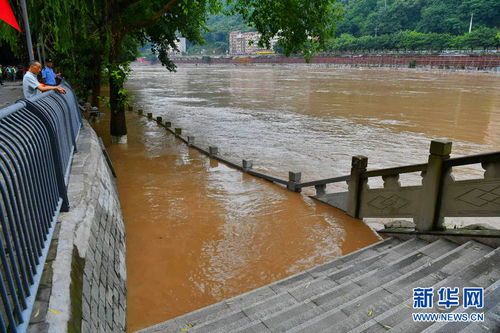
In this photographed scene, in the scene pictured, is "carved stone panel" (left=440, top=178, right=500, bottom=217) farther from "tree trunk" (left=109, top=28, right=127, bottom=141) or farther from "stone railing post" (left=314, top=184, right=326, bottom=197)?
"tree trunk" (left=109, top=28, right=127, bottom=141)

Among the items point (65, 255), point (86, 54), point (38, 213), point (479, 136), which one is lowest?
point (479, 136)

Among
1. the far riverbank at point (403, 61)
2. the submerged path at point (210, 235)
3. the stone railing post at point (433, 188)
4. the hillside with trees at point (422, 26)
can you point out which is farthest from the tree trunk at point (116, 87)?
the hillside with trees at point (422, 26)

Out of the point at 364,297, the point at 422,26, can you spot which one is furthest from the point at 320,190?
the point at 422,26

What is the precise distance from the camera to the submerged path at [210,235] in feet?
18.4

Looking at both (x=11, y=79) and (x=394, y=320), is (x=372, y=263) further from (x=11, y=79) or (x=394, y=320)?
(x=11, y=79)

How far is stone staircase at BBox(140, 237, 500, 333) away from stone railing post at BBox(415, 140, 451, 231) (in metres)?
0.36

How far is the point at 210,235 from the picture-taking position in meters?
7.39

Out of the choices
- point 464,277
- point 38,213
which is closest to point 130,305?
point 38,213

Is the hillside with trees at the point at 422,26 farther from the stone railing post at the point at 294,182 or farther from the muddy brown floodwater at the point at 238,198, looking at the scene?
the stone railing post at the point at 294,182

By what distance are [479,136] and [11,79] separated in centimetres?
3251

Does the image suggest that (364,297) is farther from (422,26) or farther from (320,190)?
(422,26)

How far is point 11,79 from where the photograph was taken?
29.5m

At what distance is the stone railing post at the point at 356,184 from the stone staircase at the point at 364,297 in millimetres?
2266

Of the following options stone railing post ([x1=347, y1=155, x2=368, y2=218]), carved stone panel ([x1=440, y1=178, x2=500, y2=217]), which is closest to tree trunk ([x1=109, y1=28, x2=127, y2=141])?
stone railing post ([x1=347, y1=155, x2=368, y2=218])
